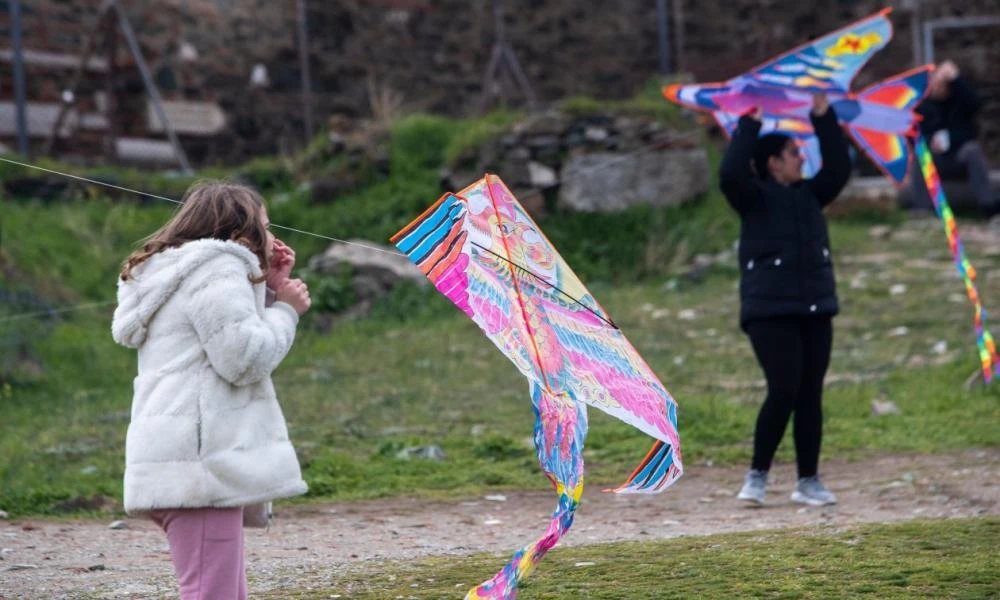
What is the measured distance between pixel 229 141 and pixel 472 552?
36.5 ft

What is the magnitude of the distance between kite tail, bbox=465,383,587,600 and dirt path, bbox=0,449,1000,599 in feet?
3.60

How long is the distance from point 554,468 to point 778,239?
2.42 metres

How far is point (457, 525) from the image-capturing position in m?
6.09

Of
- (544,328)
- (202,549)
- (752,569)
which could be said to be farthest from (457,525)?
(202,549)

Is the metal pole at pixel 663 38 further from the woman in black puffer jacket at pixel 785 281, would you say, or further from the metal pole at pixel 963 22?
the woman in black puffer jacket at pixel 785 281

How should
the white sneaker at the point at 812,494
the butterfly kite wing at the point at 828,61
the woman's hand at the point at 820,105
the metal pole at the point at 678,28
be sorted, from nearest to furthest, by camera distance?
the white sneaker at the point at 812,494
the woman's hand at the point at 820,105
the butterfly kite wing at the point at 828,61
the metal pole at the point at 678,28

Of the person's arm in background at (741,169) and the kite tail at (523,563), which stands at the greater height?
the person's arm in background at (741,169)

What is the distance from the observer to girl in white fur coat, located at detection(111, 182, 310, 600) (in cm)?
356

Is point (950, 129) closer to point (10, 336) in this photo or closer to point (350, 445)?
point (350, 445)

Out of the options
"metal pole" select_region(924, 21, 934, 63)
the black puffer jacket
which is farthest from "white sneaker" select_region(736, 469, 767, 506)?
"metal pole" select_region(924, 21, 934, 63)

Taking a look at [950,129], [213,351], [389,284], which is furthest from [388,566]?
[950,129]

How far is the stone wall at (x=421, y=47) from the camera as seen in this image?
50.1 ft

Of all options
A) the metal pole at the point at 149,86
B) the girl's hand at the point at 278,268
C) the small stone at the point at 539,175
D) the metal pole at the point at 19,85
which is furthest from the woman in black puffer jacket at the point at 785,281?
the metal pole at the point at 19,85

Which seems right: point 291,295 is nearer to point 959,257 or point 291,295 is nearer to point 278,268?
point 278,268
